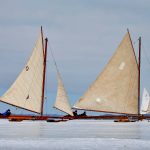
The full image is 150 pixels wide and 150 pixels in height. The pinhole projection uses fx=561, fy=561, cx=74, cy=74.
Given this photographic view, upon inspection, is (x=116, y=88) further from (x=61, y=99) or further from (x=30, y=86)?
(x=30, y=86)

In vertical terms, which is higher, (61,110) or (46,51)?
(46,51)

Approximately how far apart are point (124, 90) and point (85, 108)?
6828 mm

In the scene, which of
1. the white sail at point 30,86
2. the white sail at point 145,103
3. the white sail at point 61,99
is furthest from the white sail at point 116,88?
the white sail at point 145,103

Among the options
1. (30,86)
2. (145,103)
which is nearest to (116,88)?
(30,86)

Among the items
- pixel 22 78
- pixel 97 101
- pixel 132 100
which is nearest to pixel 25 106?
pixel 22 78

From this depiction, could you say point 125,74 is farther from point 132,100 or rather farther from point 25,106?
point 25,106

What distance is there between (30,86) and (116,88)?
1386 centimetres

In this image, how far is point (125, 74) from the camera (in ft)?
289

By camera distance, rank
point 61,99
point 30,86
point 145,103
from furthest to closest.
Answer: point 145,103
point 30,86
point 61,99

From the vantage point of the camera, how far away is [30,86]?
3563 inches

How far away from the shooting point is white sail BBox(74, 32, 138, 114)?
86.5m

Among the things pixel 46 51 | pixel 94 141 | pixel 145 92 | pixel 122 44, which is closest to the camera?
pixel 94 141

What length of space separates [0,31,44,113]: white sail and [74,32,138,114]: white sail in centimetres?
768

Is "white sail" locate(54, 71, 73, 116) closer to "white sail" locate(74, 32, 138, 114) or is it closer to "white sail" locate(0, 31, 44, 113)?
"white sail" locate(74, 32, 138, 114)
